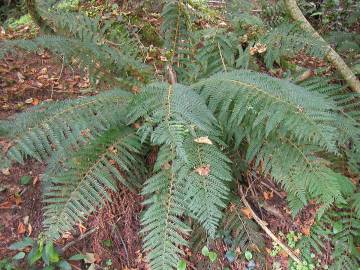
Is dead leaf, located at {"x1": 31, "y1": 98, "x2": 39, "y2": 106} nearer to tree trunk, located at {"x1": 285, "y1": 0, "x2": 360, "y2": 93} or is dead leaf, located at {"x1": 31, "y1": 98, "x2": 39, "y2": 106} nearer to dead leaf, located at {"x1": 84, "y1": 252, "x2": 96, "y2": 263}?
dead leaf, located at {"x1": 84, "y1": 252, "x2": 96, "y2": 263}

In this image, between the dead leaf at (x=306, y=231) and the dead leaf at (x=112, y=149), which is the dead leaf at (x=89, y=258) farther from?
the dead leaf at (x=306, y=231)

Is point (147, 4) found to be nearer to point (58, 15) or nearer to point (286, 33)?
point (58, 15)

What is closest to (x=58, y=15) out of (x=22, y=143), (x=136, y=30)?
(x=136, y=30)

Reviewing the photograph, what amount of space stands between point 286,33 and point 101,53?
1447 mm

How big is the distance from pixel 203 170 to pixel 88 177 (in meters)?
0.69

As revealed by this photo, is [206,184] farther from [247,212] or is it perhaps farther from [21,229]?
[21,229]

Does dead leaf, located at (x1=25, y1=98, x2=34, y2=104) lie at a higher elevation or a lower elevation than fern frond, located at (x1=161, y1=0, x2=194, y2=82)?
lower

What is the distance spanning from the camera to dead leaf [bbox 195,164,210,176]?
2375 millimetres

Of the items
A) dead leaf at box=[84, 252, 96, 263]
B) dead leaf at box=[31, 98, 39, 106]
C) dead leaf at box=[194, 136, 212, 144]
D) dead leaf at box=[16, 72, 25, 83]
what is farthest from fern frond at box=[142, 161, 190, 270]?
dead leaf at box=[16, 72, 25, 83]

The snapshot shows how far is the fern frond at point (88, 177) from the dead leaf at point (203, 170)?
0.42 m

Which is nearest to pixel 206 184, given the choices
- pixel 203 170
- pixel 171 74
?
pixel 203 170

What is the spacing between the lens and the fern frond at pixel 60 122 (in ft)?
7.46

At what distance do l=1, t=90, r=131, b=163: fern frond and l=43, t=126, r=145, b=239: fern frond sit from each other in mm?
101

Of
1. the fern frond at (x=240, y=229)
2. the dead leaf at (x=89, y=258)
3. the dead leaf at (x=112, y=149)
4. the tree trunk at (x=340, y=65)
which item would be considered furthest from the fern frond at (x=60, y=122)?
the tree trunk at (x=340, y=65)
